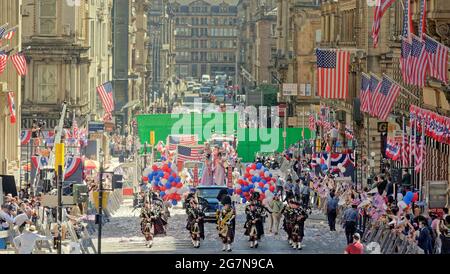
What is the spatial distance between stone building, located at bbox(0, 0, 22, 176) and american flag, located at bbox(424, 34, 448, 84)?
20.2 meters

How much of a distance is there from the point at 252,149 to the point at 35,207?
154 feet

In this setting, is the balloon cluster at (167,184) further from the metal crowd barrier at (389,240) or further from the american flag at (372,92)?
the metal crowd barrier at (389,240)

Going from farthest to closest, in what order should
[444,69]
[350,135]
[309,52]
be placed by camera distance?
[309,52], [350,135], [444,69]

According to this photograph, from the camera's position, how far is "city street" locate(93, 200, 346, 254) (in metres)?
37.7

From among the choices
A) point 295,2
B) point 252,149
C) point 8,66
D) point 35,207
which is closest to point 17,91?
point 8,66

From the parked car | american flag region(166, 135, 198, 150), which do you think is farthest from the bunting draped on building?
american flag region(166, 135, 198, 150)

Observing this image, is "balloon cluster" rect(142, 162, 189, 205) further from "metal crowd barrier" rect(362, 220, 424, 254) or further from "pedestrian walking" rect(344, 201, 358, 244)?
"metal crowd barrier" rect(362, 220, 424, 254)

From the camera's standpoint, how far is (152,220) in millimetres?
40938

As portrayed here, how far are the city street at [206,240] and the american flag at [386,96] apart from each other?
3695mm

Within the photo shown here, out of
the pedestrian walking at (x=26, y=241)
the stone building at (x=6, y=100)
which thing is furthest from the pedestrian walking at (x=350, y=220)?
the stone building at (x=6, y=100)

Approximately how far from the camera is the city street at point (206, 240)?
37.7 m
